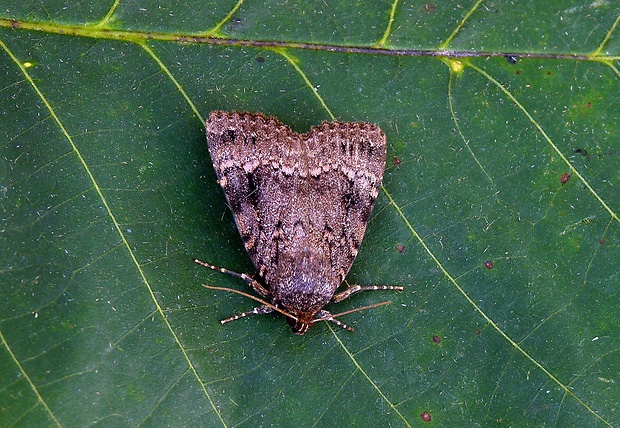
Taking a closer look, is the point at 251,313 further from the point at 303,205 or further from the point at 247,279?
the point at 303,205

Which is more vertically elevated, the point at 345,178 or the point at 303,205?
the point at 345,178

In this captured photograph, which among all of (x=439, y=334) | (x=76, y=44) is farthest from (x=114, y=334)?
(x=439, y=334)

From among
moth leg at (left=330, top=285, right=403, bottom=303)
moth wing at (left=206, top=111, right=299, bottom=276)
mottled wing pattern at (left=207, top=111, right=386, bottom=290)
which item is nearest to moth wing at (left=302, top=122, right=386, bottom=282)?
mottled wing pattern at (left=207, top=111, right=386, bottom=290)

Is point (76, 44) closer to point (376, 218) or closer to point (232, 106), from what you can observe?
point (232, 106)

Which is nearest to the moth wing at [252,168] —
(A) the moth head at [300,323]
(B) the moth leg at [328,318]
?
(A) the moth head at [300,323]

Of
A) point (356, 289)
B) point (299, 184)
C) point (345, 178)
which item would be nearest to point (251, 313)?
point (356, 289)

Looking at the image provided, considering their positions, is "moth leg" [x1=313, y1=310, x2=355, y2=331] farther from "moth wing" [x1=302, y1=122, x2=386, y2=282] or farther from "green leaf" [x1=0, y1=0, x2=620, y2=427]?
"moth wing" [x1=302, y1=122, x2=386, y2=282]
